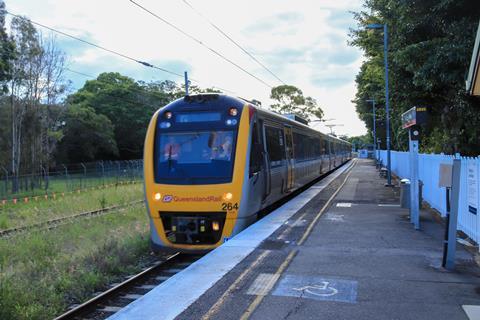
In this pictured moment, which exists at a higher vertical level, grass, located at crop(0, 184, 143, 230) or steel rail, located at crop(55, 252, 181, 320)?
steel rail, located at crop(55, 252, 181, 320)

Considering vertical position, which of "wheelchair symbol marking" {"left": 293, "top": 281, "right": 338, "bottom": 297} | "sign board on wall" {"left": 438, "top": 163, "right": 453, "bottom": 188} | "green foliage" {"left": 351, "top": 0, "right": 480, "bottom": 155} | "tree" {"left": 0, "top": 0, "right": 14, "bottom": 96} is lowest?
"wheelchair symbol marking" {"left": 293, "top": 281, "right": 338, "bottom": 297}

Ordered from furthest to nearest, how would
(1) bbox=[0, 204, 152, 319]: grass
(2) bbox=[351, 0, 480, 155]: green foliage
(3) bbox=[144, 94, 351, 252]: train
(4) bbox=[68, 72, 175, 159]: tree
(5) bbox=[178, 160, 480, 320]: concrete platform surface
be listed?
1. (4) bbox=[68, 72, 175, 159]: tree
2. (2) bbox=[351, 0, 480, 155]: green foliage
3. (3) bbox=[144, 94, 351, 252]: train
4. (1) bbox=[0, 204, 152, 319]: grass
5. (5) bbox=[178, 160, 480, 320]: concrete platform surface

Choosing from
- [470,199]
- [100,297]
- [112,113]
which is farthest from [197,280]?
[112,113]

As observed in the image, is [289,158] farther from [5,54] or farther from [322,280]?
[5,54]

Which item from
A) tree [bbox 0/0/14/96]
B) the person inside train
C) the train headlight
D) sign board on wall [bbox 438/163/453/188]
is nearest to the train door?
the train headlight

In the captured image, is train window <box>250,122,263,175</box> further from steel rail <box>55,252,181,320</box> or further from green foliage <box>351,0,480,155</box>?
green foliage <box>351,0,480,155</box>

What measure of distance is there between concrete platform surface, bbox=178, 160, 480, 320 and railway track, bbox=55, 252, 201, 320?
174cm

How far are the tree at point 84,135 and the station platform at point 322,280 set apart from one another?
160ft

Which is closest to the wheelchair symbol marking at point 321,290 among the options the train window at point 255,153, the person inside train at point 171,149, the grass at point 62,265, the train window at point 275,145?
the grass at point 62,265

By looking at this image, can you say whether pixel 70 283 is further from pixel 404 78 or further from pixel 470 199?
pixel 404 78

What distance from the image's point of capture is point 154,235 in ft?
30.8

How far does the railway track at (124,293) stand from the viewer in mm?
6469

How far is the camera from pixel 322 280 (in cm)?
612

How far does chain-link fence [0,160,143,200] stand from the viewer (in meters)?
25.4
